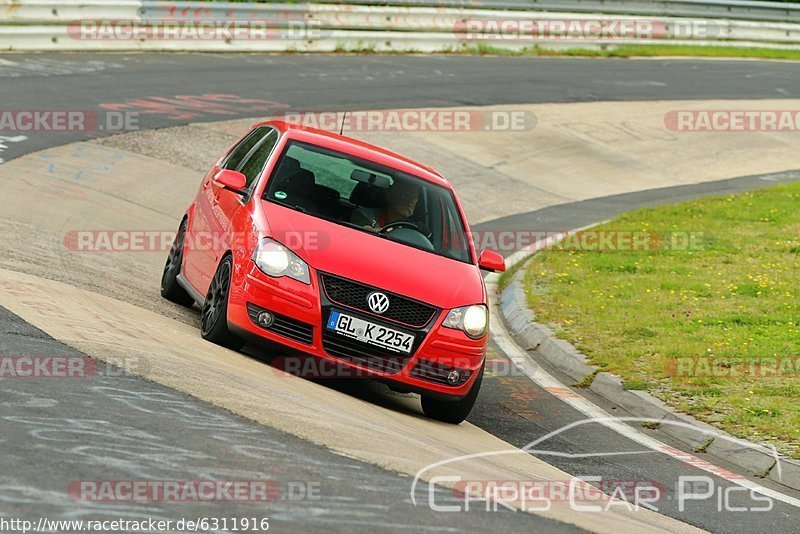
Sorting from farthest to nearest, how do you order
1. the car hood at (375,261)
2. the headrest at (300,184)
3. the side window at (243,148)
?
1. the side window at (243,148)
2. the headrest at (300,184)
3. the car hood at (375,261)

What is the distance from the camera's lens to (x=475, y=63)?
29359mm

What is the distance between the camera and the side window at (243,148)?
34.1ft

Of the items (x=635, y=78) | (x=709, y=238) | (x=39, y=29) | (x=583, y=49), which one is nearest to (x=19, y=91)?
(x=39, y=29)

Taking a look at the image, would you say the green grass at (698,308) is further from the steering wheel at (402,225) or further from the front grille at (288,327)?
the front grille at (288,327)

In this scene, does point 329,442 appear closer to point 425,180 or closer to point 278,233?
point 278,233

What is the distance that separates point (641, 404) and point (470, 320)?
2.00 metres

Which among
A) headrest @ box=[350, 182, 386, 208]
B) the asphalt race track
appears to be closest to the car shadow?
the asphalt race track

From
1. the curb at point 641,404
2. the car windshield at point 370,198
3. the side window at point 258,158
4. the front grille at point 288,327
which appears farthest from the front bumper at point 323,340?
the curb at point 641,404

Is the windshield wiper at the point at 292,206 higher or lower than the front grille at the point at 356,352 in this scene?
higher

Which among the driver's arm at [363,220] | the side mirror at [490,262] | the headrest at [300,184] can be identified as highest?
the headrest at [300,184]

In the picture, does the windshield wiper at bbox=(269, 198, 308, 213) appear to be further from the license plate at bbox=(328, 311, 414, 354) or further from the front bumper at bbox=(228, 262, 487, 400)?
the license plate at bbox=(328, 311, 414, 354)

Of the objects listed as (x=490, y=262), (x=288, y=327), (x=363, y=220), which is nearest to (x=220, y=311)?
(x=288, y=327)

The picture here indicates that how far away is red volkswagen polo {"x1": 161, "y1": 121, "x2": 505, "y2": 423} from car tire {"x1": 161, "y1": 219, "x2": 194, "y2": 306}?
46cm

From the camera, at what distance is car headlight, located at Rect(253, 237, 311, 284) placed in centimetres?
821
